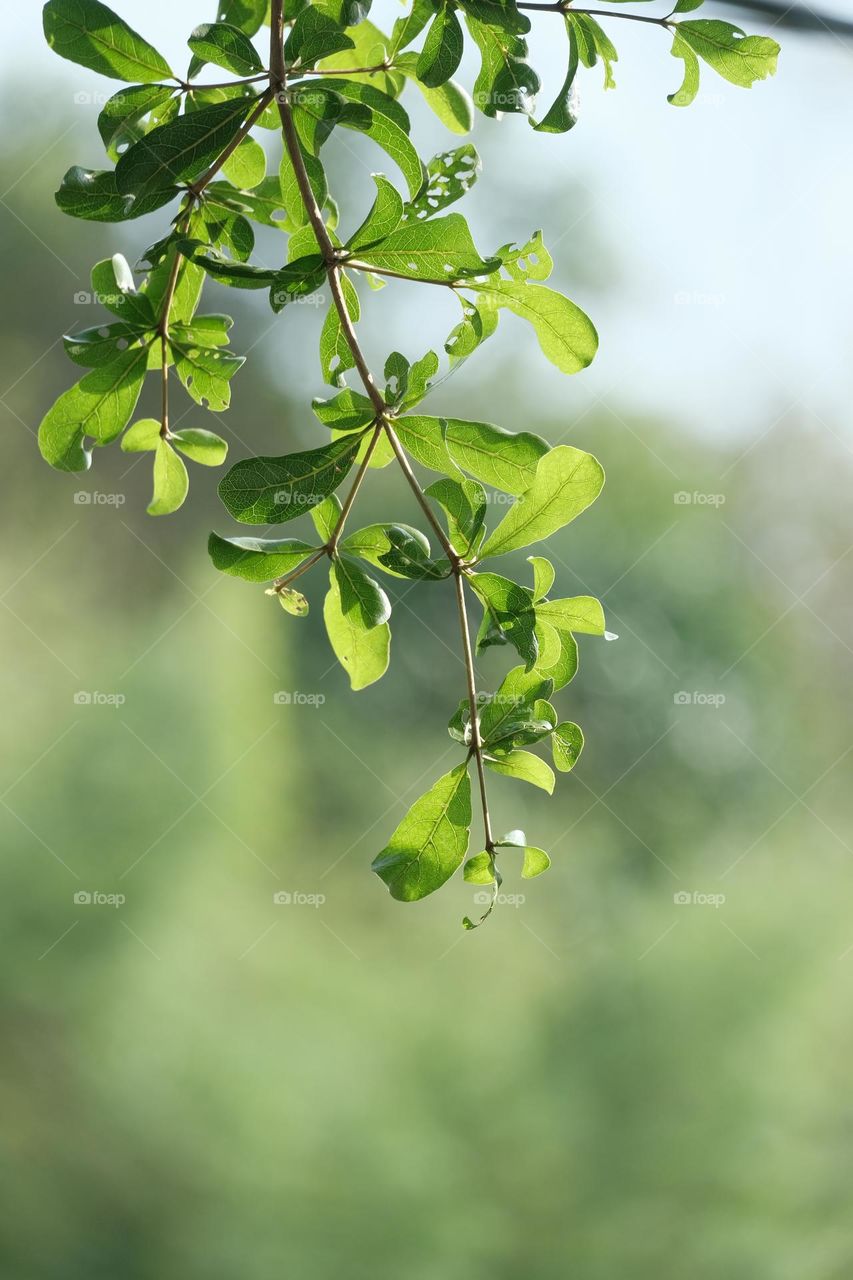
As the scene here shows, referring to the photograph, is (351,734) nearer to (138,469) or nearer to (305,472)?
(138,469)

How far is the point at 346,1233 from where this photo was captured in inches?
63.5

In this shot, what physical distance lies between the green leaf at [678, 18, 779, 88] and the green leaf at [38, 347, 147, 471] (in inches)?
8.6

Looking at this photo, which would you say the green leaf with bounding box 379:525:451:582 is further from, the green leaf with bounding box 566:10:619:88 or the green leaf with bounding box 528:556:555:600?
the green leaf with bounding box 566:10:619:88

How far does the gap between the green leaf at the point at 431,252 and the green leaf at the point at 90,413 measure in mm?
105

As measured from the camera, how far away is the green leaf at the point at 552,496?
314mm

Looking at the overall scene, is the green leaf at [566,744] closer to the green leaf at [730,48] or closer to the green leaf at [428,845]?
the green leaf at [428,845]

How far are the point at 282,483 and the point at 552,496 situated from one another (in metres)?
0.09

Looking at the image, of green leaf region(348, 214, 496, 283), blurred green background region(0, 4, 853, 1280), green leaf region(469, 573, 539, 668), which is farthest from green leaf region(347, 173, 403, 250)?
blurred green background region(0, 4, 853, 1280)

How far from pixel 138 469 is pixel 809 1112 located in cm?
152

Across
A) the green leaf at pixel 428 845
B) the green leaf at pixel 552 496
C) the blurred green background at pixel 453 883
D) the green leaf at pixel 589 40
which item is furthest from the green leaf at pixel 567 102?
the blurred green background at pixel 453 883

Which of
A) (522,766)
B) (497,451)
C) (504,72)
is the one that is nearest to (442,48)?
(504,72)

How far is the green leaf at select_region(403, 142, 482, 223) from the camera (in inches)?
12.6

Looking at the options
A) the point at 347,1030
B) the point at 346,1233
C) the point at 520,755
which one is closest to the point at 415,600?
the point at 347,1030

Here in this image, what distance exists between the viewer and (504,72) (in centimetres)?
32
